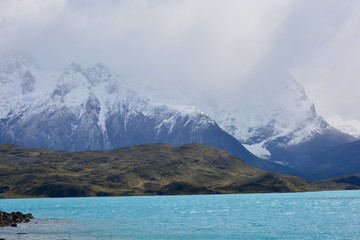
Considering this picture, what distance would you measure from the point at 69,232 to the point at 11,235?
14.4m

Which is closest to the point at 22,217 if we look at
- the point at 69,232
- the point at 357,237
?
the point at 69,232

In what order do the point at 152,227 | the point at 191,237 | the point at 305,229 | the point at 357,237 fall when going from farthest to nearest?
1. the point at 152,227
2. the point at 305,229
3. the point at 191,237
4. the point at 357,237

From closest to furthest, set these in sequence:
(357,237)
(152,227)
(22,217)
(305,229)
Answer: (357,237)
(305,229)
(152,227)
(22,217)

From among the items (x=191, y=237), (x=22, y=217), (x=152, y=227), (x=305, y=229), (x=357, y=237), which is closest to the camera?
(x=357, y=237)

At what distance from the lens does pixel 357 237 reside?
98.5 meters

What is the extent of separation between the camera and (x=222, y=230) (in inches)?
4692

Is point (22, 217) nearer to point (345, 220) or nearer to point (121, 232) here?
point (121, 232)

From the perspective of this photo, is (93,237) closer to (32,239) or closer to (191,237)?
(32,239)

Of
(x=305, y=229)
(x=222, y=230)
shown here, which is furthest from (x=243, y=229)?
(x=305, y=229)

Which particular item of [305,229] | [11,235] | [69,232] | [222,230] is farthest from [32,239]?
[305,229]

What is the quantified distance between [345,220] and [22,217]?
84.9 m

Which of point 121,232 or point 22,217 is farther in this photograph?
point 22,217

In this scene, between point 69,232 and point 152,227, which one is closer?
point 69,232

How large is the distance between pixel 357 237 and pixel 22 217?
93.0 metres
